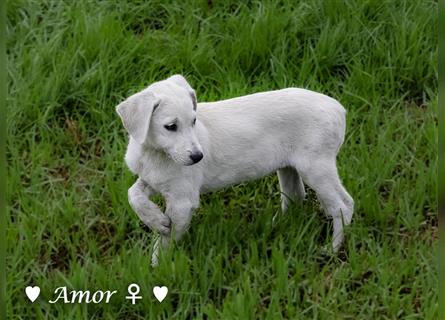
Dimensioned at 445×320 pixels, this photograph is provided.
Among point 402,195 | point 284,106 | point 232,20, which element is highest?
point 284,106

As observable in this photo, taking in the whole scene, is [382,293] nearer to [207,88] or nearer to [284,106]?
[284,106]

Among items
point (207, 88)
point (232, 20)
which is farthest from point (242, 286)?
point (232, 20)

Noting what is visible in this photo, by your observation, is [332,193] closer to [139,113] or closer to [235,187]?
[235,187]

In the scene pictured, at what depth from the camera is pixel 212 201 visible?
Answer: 482 cm

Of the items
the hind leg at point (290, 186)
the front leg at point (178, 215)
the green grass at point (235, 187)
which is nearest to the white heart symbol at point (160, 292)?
the green grass at point (235, 187)

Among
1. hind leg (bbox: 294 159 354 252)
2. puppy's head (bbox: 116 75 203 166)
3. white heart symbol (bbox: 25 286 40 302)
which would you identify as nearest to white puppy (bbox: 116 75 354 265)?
hind leg (bbox: 294 159 354 252)

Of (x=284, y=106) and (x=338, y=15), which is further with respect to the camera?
(x=338, y=15)

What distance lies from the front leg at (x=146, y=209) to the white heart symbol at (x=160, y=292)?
0.33 metres

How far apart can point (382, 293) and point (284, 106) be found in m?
1.06

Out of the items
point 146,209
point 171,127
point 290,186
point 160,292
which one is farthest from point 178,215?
point 290,186

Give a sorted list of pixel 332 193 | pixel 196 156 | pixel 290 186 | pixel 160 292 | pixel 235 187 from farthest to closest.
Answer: pixel 235 187 → pixel 290 186 → pixel 332 193 → pixel 160 292 → pixel 196 156

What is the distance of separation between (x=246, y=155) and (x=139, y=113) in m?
0.67

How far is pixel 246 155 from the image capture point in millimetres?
4316

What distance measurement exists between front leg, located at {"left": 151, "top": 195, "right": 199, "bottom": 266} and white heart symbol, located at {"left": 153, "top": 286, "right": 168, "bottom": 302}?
190 mm
